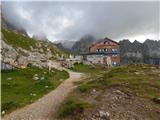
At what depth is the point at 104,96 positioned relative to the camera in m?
25.9

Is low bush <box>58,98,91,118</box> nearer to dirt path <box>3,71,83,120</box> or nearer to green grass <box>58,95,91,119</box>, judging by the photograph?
green grass <box>58,95,91,119</box>

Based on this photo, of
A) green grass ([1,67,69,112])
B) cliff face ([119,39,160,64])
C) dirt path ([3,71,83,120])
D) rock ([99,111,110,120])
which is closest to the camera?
rock ([99,111,110,120])

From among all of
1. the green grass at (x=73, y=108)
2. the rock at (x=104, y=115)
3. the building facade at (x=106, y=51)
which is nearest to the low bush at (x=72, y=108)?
the green grass at (x=73, y=108)

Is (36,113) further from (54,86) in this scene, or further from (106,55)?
(106,55)

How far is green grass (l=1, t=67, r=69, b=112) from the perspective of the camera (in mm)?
26797

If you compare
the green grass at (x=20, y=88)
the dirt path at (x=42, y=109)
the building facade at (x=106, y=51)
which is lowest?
the dirt path at (x=42, y=109)

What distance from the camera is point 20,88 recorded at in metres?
32.0

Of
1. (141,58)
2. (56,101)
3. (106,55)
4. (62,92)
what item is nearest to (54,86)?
(62,92)

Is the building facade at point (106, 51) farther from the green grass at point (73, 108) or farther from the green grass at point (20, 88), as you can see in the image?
the green grass at point (73, 108)

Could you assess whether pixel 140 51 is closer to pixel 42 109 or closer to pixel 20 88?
pixel 20 88

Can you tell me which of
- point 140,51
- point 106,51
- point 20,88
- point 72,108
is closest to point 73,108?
point 72,108

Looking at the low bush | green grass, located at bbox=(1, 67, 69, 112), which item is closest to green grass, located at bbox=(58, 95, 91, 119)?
the low bush

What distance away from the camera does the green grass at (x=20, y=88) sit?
26797 millimetres

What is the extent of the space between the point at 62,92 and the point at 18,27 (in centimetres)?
12400
